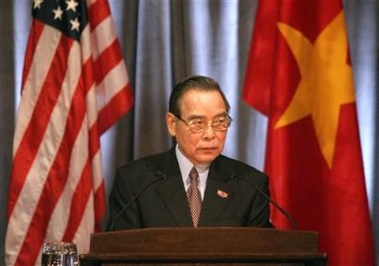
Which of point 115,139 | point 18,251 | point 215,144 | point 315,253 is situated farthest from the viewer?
point 115,139

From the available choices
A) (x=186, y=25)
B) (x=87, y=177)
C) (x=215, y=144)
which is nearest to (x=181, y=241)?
(x=215, y=144)

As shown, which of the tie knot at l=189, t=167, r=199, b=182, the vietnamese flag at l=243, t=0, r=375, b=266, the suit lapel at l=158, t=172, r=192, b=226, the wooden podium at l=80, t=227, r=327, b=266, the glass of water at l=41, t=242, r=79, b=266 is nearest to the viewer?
the wooden podium at l=80, t=227, r=327, b=266

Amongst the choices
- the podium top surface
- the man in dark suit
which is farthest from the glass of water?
the man in dark suit

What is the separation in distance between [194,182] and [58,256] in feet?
2.95

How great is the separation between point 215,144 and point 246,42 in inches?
67.8

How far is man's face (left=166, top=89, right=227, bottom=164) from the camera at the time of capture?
9.51 ft

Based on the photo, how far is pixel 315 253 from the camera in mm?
2139

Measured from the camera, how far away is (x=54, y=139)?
3.96m

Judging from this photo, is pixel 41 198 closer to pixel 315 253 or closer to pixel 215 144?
pixel 215 144

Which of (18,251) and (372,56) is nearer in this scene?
(18,251)

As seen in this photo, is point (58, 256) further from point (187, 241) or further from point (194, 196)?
point (194, 196)

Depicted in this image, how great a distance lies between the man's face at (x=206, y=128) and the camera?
2.90 meters

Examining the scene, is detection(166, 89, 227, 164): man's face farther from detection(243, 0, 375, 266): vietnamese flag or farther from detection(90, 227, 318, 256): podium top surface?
detection(243, 0, 375, 266): vietnamese flag

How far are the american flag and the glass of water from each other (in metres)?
1.70
